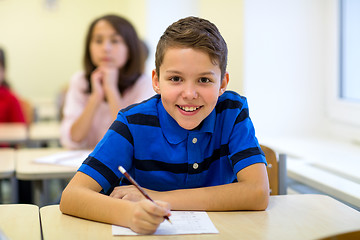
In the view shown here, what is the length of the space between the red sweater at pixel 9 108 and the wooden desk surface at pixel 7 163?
147 cm

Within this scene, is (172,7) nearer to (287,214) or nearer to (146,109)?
(146,109)

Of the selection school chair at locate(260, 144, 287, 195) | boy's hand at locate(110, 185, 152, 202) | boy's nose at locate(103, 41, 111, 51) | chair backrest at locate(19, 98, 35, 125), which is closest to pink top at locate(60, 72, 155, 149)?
boy's nose at locate(103, 41, 111, 51)

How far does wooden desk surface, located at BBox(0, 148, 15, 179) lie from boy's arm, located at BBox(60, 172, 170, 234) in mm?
871

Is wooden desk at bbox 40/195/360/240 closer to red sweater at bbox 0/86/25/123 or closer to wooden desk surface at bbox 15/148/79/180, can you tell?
wooden desk surface at bbox 15/148/79/180

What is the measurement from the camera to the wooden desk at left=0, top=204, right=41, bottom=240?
3.47 ft

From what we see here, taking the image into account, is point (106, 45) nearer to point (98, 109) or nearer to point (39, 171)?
point (98, 109)

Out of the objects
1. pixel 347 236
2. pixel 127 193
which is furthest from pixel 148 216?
pixel 347 236

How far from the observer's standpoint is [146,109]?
4.58 ft

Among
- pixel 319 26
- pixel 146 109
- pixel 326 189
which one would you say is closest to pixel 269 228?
pixel 146 109

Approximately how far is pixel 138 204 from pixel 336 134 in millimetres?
1761

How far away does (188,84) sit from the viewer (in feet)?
4.15

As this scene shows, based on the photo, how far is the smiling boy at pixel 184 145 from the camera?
1.23m

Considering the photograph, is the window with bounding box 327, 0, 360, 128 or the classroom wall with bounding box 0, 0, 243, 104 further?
the classroom wall with bounding box 0, 0, 243, 104

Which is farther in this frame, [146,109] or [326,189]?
[326,189]
